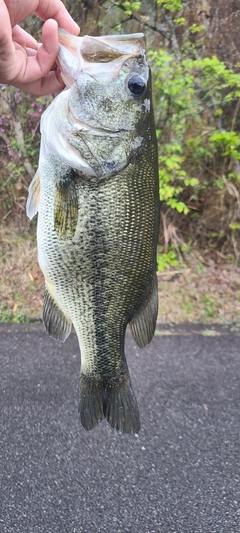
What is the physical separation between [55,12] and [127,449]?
8.26 ft

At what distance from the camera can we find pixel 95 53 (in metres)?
1.34

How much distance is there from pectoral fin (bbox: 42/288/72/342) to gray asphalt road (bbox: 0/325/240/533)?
1.42 m

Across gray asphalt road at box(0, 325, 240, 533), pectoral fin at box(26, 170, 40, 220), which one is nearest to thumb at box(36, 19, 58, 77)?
pectoral fin at box(26, 170, 40, 220)

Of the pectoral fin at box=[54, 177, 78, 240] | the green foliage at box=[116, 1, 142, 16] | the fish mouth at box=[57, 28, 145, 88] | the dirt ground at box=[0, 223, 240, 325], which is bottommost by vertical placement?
the dirt ground at box=[0, 223, 240, 325]

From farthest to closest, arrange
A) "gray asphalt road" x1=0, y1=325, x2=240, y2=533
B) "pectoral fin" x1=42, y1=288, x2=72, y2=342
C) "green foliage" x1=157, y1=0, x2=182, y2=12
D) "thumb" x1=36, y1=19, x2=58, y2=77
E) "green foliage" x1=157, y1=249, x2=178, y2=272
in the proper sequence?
"green foliage" x1=157, y1=249, x2=178, y2=272 < "green foliage" x1=157, y1=0, x2=182, y2=12 < "gray asphalt road" x1=0, y1=325, x2=240, y2=533 < "pectoral fin" x1=42, y1=288, x2=72, y2=342 < "thumb" x1=36, y1=19, x2=58, y2=77

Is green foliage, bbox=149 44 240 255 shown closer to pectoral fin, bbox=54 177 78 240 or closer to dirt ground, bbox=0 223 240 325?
dirt ground, bbox=0 223 240 325

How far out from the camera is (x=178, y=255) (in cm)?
484

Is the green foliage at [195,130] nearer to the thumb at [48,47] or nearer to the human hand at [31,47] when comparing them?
the human hand at [31,47]

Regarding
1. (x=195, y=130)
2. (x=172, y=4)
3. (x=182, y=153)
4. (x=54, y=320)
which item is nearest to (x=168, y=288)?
(x=182, y=153)

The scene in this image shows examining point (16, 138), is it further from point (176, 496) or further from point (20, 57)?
point (176, 496)

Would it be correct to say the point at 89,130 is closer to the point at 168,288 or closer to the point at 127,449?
the point at 127,449

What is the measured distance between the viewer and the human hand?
1.29 m

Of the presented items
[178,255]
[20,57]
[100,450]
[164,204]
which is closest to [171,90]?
[164,204]

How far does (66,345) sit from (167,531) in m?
1.81
